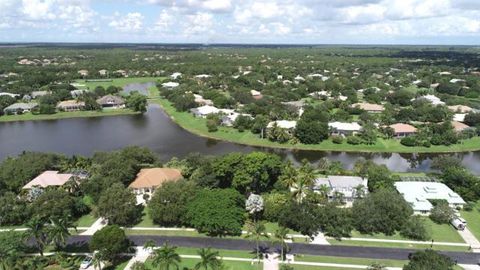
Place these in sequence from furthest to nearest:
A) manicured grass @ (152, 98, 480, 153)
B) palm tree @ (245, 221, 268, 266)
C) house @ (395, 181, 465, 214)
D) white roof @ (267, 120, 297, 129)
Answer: white roof @ (267, 120, 297, 129) → manicured grass @ (152, 98, 480, 153) → house @ (395, 181, 465, 214) → palm tree @ (245, 221, 268, 266)

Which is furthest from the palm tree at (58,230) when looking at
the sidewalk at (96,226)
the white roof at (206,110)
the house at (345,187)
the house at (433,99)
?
the house at (433,99)

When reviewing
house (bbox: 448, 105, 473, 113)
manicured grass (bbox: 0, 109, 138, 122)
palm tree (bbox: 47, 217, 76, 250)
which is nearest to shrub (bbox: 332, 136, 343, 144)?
house (bbox: 448, 105, 473, 113)

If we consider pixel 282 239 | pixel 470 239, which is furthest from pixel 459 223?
pixel 282 239

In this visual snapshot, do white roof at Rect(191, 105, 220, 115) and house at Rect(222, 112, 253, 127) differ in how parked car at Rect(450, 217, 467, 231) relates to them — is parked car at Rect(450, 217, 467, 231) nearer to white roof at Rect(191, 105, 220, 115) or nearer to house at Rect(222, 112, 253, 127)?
house at Rect(222, 112, 253, 127)

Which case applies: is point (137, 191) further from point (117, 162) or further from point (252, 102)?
point (252, 102)

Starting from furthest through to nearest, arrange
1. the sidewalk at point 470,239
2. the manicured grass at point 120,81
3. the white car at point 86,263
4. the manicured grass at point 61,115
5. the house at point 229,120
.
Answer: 1. the manicured grass at point 120,81
2. the manicured grass at point 61,115
3. the house at point 229,120
4. the sidewalk at point 470,239
5. the white car at point 86,263

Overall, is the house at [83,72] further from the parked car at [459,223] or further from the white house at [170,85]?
the parked car at [459,223]

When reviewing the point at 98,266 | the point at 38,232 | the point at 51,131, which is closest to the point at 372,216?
the point at 98,266
